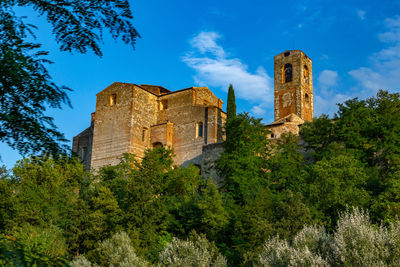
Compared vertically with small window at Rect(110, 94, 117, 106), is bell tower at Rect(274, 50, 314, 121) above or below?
above

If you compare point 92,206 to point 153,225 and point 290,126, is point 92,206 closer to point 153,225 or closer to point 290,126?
point 153,225

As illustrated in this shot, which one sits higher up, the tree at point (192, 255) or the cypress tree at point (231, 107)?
the cypress tree at point (231, 107)

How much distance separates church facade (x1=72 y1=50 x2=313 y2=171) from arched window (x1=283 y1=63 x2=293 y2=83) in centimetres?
1141

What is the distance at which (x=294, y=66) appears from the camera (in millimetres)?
53938

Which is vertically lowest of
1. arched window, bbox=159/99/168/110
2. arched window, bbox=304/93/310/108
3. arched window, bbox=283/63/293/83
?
arched window, bbox=159/99/168/110

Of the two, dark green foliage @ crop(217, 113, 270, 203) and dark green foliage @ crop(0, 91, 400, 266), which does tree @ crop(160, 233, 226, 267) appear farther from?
dark green foliage @ crop(217, 113, 270, 203)

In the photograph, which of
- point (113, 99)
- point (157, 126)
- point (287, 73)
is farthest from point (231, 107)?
point (287, 73)

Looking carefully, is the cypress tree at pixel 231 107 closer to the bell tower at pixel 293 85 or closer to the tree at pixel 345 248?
the bell tower at pixel 293 85

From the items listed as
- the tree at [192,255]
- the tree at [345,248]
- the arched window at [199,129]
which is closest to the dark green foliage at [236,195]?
the tree at [192,255]

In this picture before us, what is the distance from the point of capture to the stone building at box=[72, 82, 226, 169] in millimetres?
40344

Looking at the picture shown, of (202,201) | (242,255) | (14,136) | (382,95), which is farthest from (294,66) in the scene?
(14,136)

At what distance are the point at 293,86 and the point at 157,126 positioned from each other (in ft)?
60.3

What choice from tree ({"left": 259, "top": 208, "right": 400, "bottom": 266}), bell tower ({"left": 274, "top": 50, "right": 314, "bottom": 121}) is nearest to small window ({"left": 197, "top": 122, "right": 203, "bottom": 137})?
bell tower ({"left": 274, "top": 50, "right": 314, "bottom": 121})

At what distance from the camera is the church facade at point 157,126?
131 ft
